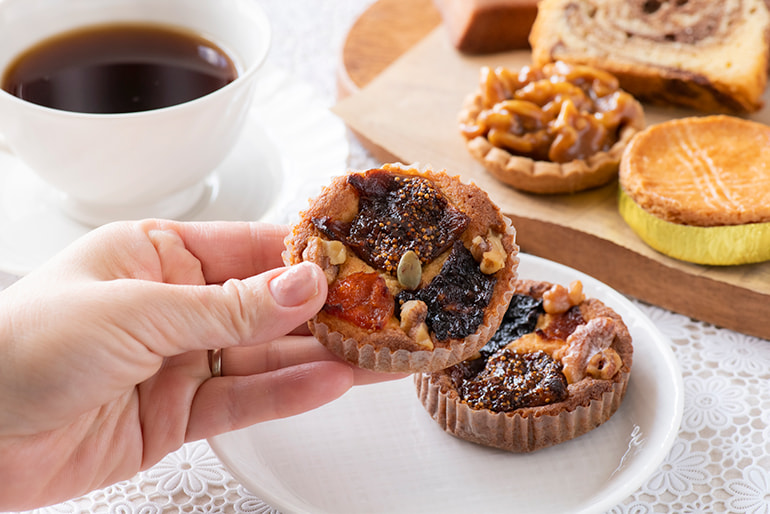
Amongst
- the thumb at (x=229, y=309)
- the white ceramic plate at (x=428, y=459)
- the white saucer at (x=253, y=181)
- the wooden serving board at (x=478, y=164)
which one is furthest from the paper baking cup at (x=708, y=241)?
the thumb at (x=229, y=309)

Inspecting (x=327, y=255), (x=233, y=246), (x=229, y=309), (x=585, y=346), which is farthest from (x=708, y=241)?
(x=229, y=309)

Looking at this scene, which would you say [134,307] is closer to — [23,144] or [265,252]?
[265,252]

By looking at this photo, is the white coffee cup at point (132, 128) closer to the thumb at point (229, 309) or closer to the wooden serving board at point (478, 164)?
the wooden serving board at point (478, 164)

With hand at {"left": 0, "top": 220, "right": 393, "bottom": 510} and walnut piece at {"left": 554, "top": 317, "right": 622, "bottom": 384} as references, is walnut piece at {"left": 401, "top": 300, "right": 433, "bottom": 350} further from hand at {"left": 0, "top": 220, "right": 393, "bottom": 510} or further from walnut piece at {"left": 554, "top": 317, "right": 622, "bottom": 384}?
walnut piece at {"left": 554, "top": 317, "right": 622, "bottom": 384}

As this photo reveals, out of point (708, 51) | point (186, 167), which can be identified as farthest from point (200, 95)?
point (708, 51)

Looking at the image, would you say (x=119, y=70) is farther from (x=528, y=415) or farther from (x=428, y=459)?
(x=528, y=415)

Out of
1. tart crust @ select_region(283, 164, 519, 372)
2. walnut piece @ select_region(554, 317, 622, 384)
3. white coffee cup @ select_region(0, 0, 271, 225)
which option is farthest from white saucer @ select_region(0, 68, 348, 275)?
walnut piece @ select_region(554, 317, 622, 384)
